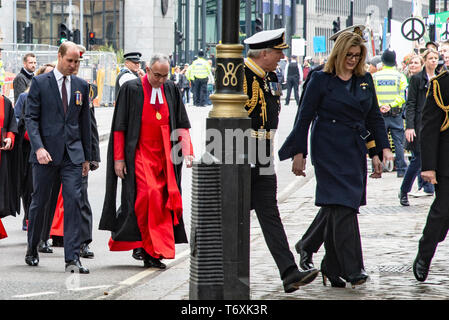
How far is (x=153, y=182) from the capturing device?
8.84 meters

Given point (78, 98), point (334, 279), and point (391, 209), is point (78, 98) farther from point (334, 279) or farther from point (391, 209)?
point (391, 209)

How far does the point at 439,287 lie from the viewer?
24.8 ft

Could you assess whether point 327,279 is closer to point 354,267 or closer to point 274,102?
point 354,267

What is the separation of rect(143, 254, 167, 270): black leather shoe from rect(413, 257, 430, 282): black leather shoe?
2198mm

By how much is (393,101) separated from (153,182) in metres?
8.16

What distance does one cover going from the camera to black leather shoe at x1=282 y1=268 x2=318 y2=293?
284 inches

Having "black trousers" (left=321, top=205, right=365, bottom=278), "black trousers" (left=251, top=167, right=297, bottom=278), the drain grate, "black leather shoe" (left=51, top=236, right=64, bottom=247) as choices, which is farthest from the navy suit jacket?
the drain grate

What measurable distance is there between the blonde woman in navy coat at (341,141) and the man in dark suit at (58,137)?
203 centimetres

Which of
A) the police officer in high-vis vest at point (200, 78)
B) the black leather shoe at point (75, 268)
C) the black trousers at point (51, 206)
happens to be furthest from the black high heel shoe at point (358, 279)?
the police officer in high-vis vest at point (200, 78)

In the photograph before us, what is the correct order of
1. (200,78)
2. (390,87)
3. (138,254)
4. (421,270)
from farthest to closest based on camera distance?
1. (200,78)
2. (390,87)
3. (138,254)
4. (421,270)

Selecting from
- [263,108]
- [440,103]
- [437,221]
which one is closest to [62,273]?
[263,108]

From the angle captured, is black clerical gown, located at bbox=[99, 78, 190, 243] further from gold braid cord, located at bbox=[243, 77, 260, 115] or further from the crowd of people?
gold braid cord, located at bbox=[243, 77, 260, 115]

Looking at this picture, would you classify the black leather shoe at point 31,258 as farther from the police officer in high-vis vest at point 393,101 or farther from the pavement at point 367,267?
the police officer in high-vis vest at point 393,101
